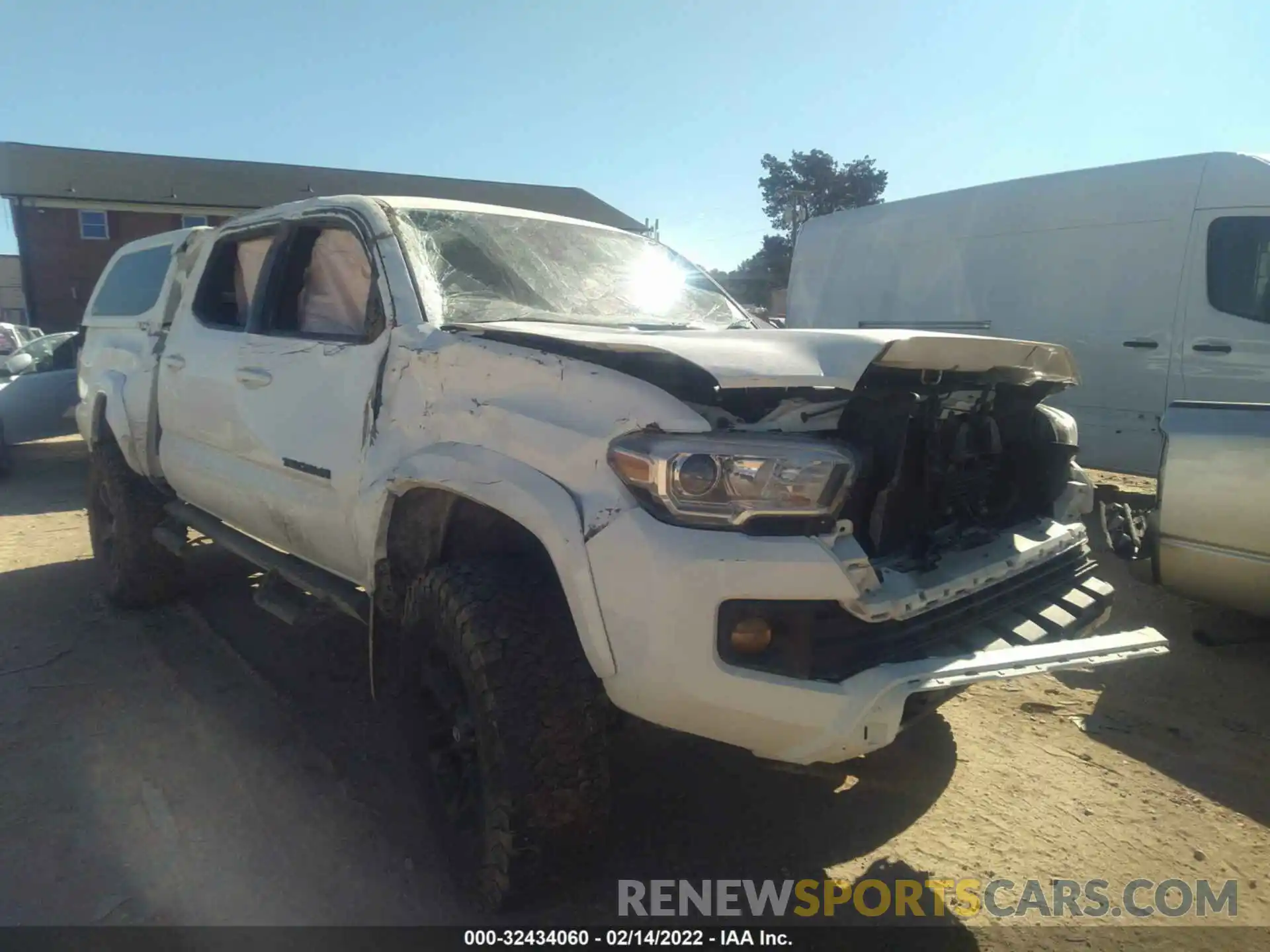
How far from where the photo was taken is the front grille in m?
2.02

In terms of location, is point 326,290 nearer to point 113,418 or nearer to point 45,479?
point 113,418

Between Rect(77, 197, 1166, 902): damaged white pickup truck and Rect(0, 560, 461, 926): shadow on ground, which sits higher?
Rect(77, 197, 1166, 902): damaged white pickup truck

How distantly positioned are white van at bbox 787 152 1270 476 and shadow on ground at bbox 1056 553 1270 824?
1963mm

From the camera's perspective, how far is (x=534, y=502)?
223cm

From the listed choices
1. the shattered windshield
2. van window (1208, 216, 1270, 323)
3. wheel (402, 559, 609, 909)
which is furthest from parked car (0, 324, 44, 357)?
van window (1208, 216, 1270, 323)

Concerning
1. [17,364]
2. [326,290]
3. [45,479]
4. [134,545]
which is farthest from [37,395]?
[326,290]

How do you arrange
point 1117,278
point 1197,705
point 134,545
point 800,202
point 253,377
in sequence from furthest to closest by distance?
point 800,202, point 1117,278, point 134,545, point 1197,705, point 253,377

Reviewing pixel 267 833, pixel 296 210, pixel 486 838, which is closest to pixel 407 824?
pixel 267 833

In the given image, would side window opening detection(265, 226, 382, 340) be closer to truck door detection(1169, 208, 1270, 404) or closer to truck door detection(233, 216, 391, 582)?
truck door detection(233, 216, 391, 582)

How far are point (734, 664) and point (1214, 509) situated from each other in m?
3.00

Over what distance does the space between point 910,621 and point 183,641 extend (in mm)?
3736

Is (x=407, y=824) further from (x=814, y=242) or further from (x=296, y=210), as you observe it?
(x=814, y=242)

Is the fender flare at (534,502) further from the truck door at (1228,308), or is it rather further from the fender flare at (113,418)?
the truck door at (1228,308)

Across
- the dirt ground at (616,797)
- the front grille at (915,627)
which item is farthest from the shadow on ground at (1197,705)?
the front grille at (915,627)
